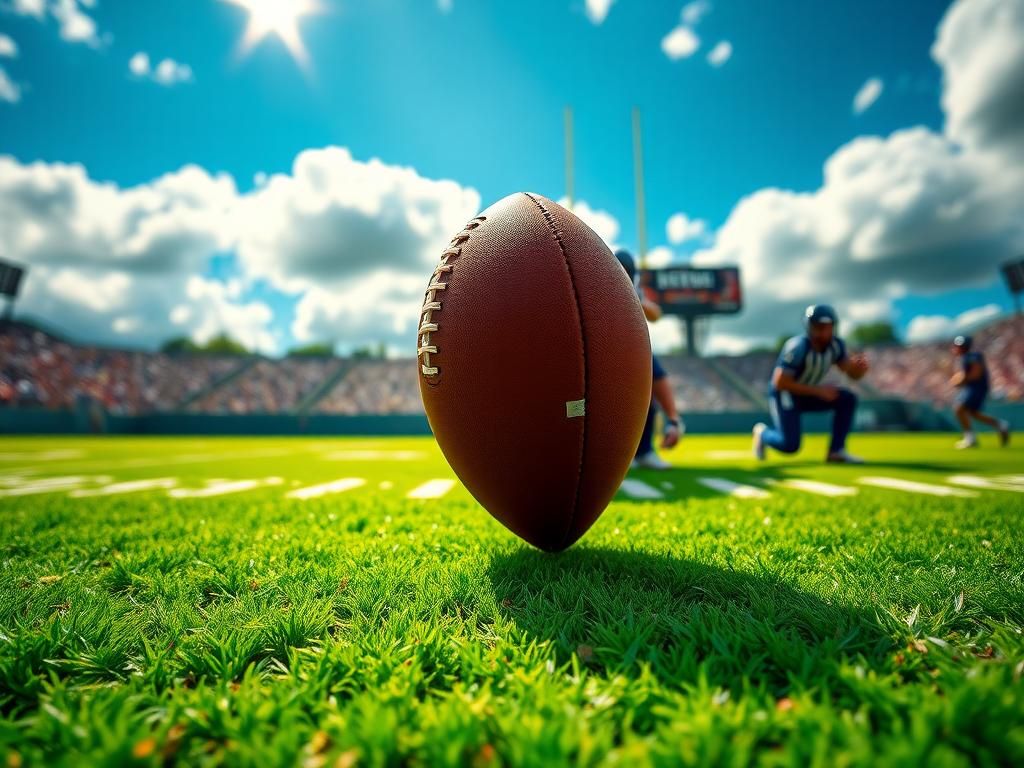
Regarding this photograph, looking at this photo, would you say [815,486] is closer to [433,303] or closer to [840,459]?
[840,459]

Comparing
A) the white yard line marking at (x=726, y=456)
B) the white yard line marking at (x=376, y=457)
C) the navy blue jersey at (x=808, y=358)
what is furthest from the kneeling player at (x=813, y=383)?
the white yard line marking at (x=376, y=457)

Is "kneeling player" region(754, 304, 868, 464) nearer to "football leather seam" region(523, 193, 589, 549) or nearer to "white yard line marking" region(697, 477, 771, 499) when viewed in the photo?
"white yard line marking" region(697, 477, 771, 499)

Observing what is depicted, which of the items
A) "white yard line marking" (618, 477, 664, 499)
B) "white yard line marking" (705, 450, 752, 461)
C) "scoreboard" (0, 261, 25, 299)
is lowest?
"white yard line marking" (705, 450, 752, 461)

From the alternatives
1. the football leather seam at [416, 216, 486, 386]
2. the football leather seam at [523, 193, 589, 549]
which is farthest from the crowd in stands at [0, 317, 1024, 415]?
the football leather seam at [523, 193, 589, 549]

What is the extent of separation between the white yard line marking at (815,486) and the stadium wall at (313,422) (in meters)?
18.8

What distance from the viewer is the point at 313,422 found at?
24891mm

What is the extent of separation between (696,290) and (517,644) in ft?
100.0

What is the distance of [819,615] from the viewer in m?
1.51

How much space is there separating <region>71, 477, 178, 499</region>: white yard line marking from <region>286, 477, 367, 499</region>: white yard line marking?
143cm

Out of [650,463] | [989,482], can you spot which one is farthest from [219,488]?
Result: [989,482]

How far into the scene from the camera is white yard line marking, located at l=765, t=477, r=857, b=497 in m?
4.04

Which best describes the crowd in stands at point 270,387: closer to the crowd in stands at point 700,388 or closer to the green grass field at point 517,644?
the crowd in stands at point 700,388

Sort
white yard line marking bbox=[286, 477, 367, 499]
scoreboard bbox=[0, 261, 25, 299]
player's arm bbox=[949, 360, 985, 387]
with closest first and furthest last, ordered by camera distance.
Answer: white yard line marking bbox=[286, 477, 367, 499]
player's arm bbox=[949, 360, 985, 387]
scoreboard bbox=[0, 261, 25, 299]

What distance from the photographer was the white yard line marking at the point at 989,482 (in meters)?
4.24
